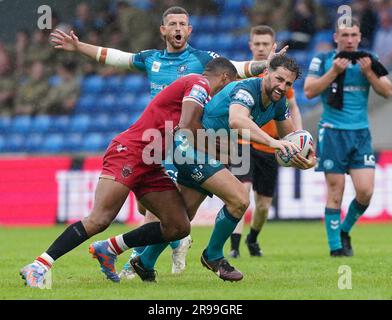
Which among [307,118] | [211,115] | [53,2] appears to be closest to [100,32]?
[53,2]

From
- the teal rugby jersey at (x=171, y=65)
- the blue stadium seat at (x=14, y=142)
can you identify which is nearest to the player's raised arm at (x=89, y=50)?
the teal rugby jersey at (x=171, y=65)

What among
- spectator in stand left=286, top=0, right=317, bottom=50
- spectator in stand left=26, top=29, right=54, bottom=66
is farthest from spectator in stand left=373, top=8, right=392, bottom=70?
spectator in stand left=26, top=29, right=54, bottom=66

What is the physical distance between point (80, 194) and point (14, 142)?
4.36 meters

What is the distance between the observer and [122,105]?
66.4 feet

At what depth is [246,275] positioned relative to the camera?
335 inches

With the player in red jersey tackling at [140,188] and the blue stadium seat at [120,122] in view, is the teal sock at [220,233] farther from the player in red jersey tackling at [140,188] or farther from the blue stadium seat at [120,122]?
the blue stadium seat at [120,122]

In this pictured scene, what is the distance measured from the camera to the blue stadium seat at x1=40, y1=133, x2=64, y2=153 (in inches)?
783

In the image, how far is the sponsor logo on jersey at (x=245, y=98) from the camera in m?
7.65

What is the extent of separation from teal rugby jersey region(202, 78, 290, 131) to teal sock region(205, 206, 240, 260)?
70 cm

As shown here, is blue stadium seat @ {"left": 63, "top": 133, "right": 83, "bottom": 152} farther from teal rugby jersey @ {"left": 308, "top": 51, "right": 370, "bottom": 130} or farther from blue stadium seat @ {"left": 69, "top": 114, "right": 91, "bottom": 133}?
teal rugby jersey @ {"left": 308, "top": 51, "right": 370, "bottom": 130}

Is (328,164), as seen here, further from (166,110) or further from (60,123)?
(60,123)

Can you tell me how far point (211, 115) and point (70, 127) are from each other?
40.7 ft

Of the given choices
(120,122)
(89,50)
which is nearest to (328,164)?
(89,50)

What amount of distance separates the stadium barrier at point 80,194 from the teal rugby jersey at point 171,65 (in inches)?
252
